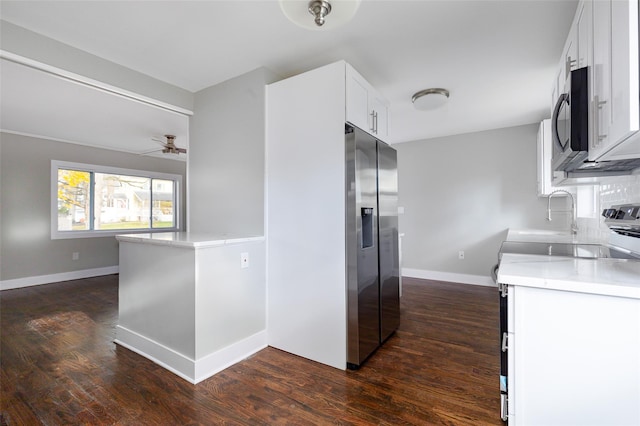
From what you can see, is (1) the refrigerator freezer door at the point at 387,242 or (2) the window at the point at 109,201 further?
(2) the window at the point at 109,201

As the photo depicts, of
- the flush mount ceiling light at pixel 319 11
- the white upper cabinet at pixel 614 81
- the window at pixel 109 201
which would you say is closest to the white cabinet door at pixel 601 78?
the white upper cabinet at pixel 614 81

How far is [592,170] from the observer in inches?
68.5

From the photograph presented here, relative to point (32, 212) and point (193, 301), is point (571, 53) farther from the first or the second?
point (32, 212)

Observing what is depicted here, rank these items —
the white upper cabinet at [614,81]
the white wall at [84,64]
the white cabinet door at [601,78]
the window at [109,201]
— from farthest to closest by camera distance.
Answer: the window at [109,201]
the white wall at [84,64]
the white cabinet door at [601,78]
the white upper cabinet at [614,81]

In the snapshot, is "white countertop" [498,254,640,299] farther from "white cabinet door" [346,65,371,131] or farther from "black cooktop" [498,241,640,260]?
"white cabinet door" [346,65,371,131]

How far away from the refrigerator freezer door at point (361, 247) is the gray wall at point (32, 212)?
536cm

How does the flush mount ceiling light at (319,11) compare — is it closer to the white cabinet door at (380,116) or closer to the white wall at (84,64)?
the white cabinet door at (380,116)

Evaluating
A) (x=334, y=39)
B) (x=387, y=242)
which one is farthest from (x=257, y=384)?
(x=334, y=39)

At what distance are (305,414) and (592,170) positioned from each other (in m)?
2.18

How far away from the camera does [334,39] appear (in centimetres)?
221

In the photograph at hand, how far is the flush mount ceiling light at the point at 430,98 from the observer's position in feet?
10.1

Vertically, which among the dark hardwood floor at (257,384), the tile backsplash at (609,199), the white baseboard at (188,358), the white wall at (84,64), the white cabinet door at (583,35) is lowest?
the dark hardwood floor at (257,384)

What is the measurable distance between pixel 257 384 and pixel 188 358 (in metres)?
0.52

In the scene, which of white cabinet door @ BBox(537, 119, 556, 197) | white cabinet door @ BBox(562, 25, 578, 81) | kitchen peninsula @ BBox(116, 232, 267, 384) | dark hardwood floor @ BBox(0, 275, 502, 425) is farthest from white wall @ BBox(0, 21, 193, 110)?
white cabinet door @ BBox(537, 119, 556, 197)
